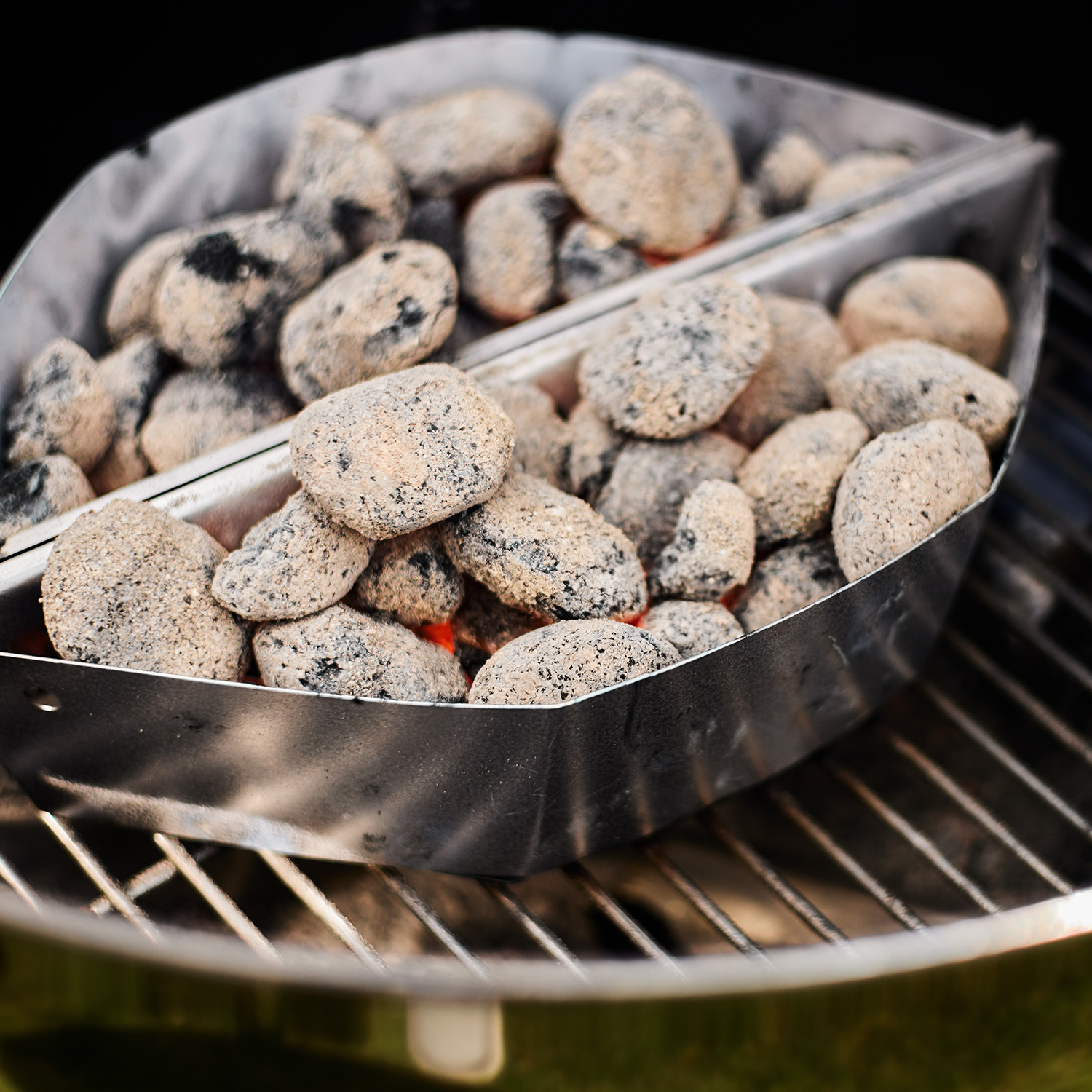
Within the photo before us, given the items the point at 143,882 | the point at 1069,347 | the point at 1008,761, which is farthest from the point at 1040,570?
the point at 143,882

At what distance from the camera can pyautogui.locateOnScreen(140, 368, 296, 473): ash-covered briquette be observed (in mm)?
940

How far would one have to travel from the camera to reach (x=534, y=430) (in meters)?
0.91

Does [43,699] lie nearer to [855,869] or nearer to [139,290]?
[139,290]

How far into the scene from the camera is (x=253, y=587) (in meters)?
0.74

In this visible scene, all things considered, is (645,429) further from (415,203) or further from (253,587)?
(415,203)

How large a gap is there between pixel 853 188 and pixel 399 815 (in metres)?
0.90

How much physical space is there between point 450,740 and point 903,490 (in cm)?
41

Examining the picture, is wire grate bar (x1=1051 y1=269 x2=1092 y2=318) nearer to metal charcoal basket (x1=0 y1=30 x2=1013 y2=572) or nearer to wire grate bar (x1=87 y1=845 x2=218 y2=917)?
metal charcoal basket (x1=0 y1=30 x2=1013 y2=572)

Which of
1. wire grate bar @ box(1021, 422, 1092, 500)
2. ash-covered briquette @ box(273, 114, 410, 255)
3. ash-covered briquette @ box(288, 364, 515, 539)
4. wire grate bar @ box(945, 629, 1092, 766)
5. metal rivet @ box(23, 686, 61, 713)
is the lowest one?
wire grate bar @ box(945, 629, 1092, 766)

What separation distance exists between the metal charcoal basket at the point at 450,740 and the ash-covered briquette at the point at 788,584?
0.06m

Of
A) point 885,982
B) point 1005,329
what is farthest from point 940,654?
point 885,982

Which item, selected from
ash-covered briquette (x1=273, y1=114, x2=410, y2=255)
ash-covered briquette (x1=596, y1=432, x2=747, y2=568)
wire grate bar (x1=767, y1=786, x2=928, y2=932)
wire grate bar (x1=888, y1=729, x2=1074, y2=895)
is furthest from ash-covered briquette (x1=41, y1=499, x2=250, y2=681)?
wire grate bar (x1=888, y1=729, x2=1074, y2=895)

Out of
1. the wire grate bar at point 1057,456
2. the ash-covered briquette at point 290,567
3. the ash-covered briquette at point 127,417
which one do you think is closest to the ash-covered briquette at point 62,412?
the ash-covered briquette at point 127,417

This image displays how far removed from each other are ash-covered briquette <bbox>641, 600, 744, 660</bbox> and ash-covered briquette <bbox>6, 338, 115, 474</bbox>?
0.56m
